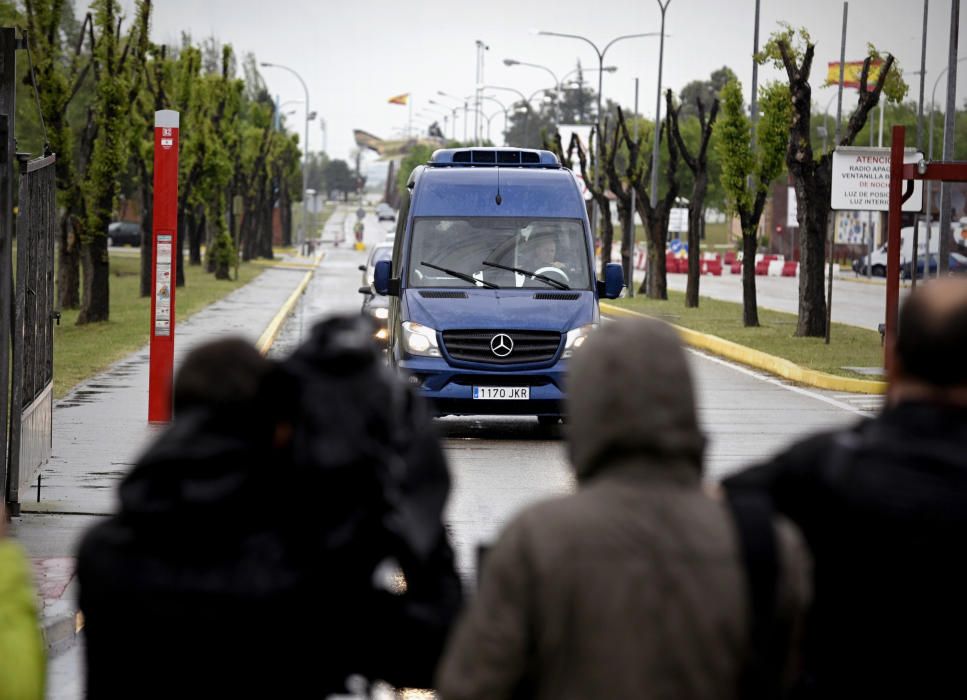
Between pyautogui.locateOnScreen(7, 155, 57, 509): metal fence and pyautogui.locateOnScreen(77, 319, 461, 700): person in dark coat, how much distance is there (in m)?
6.82

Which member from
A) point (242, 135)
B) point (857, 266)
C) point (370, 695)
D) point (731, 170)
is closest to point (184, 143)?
point (731, 170)

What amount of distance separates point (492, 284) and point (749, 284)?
1747cm

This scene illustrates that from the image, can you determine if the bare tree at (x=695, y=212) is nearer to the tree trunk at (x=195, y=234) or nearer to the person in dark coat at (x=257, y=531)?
the tree trunk at (x=195, y=234)

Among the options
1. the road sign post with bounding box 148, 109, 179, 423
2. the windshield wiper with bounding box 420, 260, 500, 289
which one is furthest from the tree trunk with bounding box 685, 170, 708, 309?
the road sign post with bounding box 148, 109, 179, 423

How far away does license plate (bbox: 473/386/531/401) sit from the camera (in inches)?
593

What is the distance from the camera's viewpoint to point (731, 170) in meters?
34.3

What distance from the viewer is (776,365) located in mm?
23797

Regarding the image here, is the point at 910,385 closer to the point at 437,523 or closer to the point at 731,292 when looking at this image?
the point at 437,523

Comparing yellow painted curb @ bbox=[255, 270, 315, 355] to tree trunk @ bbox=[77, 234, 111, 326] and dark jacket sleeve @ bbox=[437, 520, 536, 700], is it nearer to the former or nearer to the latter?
tree trunk @ bbox=[77, 234, 111, 326]

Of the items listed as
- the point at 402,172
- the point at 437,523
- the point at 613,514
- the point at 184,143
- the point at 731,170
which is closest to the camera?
the point at 613,514

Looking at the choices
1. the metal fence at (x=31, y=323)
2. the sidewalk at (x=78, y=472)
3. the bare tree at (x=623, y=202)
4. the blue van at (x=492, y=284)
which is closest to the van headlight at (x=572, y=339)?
the blue van at (x=492, y=284)

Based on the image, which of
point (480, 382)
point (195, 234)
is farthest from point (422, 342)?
point (195, 234)

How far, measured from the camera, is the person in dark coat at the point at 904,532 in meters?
2.97

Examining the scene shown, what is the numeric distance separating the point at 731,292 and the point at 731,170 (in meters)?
19.8
